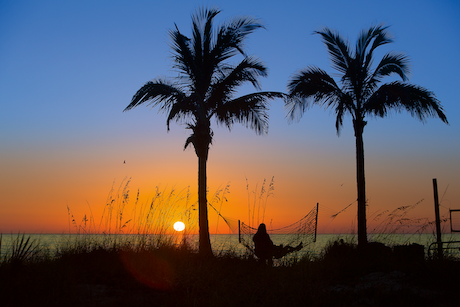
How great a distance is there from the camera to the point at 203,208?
34.5 ft

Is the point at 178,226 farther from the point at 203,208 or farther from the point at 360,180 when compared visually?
the point at 360,180

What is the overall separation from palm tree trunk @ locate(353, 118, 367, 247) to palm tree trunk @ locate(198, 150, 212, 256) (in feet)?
15.4

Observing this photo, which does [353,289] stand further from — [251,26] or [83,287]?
[251,26]

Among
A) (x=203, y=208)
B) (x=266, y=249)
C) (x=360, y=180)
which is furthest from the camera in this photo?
(x=360, y=180)

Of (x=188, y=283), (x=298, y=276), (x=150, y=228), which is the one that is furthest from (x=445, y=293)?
(x=150, y=228)

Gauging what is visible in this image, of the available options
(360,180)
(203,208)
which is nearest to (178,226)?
(203,208)

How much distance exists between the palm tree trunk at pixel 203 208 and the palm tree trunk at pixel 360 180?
4705 mm

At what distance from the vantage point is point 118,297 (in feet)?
16.9

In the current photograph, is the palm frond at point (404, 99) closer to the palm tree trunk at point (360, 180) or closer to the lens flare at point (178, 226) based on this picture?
the palm tree trunk at point (360, 180)

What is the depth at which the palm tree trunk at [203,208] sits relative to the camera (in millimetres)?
10031

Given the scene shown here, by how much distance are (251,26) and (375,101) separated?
15.9 ft

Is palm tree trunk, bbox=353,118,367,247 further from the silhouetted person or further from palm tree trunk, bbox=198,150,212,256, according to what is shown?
palm tree trunk, bbox=198,150,212,256

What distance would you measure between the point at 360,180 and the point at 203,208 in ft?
17.5

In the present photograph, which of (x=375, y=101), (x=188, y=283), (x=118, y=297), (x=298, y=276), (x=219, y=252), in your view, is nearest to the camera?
(x=118, y=297)
